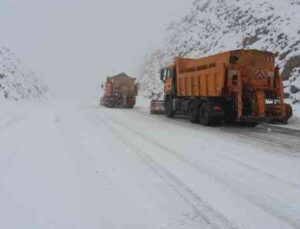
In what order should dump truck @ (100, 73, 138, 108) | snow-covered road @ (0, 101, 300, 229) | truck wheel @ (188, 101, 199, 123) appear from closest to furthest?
snow-covered road @ (0, 101, 300, 229) → truck wheel @ (188, 101, 199, 123) → dump truck @ (100, 73, 138, 108)

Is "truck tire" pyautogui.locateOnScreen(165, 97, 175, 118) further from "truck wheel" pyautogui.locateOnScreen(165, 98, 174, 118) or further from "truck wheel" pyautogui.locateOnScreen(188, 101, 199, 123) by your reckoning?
"truck wheel" pyautogui.locateOnScreen(188, 101, 199, 123)

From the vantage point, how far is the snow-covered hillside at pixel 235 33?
2462 centimetres

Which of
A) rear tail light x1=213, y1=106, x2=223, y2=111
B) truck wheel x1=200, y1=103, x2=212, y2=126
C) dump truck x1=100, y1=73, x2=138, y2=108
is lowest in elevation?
truck wheel x1=200, y1=103, x2=212, y2=126

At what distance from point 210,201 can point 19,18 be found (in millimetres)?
117456

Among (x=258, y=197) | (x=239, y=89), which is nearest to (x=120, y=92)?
(x=239, y=89)

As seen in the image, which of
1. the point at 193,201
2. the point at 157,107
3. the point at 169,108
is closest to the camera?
the point at 193,201

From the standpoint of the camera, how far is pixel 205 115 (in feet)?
55.9

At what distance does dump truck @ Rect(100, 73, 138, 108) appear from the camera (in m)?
32.1

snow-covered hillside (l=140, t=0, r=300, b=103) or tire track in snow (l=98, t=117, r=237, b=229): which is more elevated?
snow-covered hillside (l=140, t=0, r=300, b=103)

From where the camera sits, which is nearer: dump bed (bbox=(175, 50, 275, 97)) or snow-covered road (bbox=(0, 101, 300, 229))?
snow-covered road (bbox=(0, 101, 300, 229))

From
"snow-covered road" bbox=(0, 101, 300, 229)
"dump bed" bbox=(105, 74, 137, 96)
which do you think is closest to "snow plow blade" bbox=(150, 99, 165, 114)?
"dump bed" bbox=(105, 74, 137, 96)

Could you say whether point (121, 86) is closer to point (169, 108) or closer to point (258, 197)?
point (169, 108)

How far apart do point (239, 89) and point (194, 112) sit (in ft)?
9.83

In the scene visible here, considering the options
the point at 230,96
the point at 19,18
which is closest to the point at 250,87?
the point at 230,96
